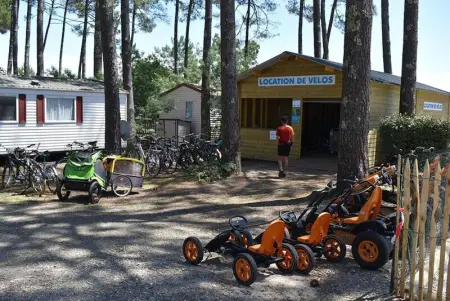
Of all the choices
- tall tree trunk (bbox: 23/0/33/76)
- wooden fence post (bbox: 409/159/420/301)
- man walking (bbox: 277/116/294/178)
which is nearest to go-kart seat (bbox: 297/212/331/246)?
wooden fence post (bbox: 409/159/420/301)

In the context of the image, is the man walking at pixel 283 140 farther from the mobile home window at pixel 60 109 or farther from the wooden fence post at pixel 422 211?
the wooden fence post at pixel 422 211

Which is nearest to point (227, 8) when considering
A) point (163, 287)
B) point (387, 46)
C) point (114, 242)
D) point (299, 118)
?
point (299, 118)

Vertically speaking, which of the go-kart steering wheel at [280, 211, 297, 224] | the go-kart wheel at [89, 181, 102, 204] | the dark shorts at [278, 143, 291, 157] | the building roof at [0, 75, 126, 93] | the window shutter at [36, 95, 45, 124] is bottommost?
the go-kart wheel at [89, 181, 102, 204]

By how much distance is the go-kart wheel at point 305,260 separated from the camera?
4824 mm

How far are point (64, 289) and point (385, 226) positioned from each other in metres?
3.31

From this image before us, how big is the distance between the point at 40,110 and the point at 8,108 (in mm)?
1081

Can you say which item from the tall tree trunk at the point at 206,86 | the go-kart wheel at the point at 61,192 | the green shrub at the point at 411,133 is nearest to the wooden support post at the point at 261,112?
the tall tree trunk at the point at 206,86

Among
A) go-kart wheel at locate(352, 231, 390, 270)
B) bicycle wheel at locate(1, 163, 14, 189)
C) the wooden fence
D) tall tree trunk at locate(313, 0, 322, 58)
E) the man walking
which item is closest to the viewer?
the wooden fence

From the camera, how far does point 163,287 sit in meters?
4.47

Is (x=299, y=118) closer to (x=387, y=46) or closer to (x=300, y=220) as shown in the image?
(x=300, y=220)

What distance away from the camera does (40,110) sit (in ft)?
52.3

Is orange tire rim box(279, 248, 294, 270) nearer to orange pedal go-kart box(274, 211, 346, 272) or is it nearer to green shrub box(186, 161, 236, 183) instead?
orange pedal go-kart box(274, 211, 346, 272)

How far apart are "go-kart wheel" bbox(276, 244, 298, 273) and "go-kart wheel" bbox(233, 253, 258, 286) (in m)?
0.45

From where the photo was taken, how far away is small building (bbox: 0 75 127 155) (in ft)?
49.7
